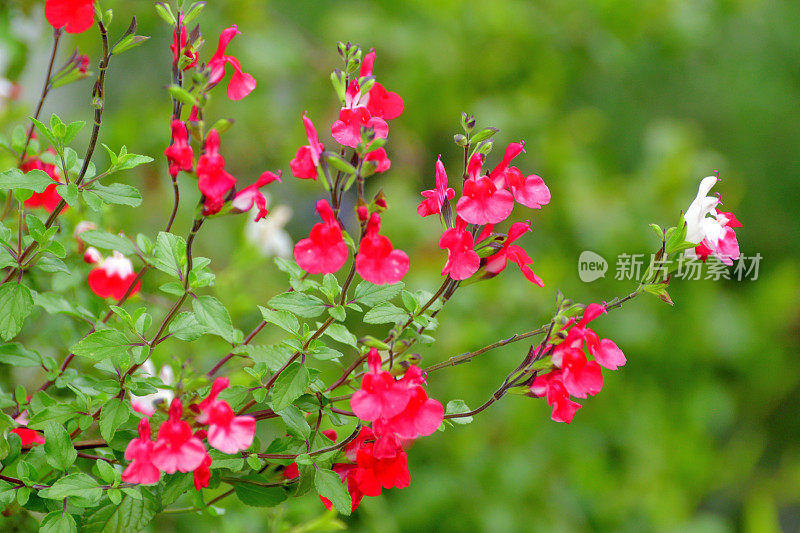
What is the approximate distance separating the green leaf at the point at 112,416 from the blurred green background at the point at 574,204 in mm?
647

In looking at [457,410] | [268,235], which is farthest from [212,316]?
[268,235]

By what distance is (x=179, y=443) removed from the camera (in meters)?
0.32

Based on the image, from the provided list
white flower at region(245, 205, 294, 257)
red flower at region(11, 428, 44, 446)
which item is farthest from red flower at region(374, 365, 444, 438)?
white flower at region(245, 205, 294, 257)

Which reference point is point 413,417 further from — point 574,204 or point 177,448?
point 574,204

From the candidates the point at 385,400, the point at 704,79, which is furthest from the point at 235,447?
the point at 704,79

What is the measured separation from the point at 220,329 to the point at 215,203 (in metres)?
0.07

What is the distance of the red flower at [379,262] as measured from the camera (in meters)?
0.33

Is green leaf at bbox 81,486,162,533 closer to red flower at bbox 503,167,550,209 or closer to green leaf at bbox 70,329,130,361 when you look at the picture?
green leaf at bbox 70,329,130,361

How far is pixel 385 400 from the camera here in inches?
13.0

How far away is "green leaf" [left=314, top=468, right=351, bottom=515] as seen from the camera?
Answer: 37cm

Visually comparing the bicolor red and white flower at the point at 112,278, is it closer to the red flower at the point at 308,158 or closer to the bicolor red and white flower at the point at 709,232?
the red flower at the point at 308,158

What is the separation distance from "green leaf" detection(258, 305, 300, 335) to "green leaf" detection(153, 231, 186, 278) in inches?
1.9

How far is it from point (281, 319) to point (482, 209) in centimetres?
11

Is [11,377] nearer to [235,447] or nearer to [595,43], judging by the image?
[235,447]
